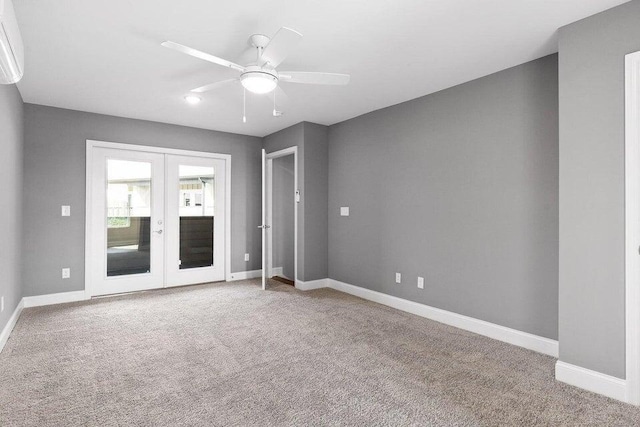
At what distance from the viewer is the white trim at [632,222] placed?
2.09 meters

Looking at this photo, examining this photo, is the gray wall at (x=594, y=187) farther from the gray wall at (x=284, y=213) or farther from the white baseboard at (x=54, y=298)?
the white baseboard at (x=54, y=298)

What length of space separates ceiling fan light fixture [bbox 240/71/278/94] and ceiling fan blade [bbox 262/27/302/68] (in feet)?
0.32

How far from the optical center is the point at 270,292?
15.9 ft

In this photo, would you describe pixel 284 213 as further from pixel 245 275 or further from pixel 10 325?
pixel 10 325

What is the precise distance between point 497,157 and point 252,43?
93.1 inches

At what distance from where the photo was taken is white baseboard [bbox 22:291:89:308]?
4094 millimetres

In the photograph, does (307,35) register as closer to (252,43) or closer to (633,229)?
(252,43)

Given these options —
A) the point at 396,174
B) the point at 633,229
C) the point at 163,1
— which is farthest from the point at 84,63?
the point at 633,229

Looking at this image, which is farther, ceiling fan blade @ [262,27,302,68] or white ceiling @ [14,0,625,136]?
white ceiling @ [14,0,625,136]

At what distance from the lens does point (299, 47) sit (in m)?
2.71

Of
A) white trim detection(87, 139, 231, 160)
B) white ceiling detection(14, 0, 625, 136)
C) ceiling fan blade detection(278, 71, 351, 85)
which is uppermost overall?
white ceiling detection(14, 0, 625, 136)

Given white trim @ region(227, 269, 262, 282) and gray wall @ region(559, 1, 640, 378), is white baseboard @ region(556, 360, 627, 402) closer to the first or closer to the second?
gray wall @ region(559, 1, 640, 378)

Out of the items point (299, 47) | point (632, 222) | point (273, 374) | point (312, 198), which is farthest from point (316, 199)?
point (632, 222)

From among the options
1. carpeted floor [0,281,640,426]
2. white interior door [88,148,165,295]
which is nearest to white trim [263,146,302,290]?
carpeted floor [0,281,640,426]
